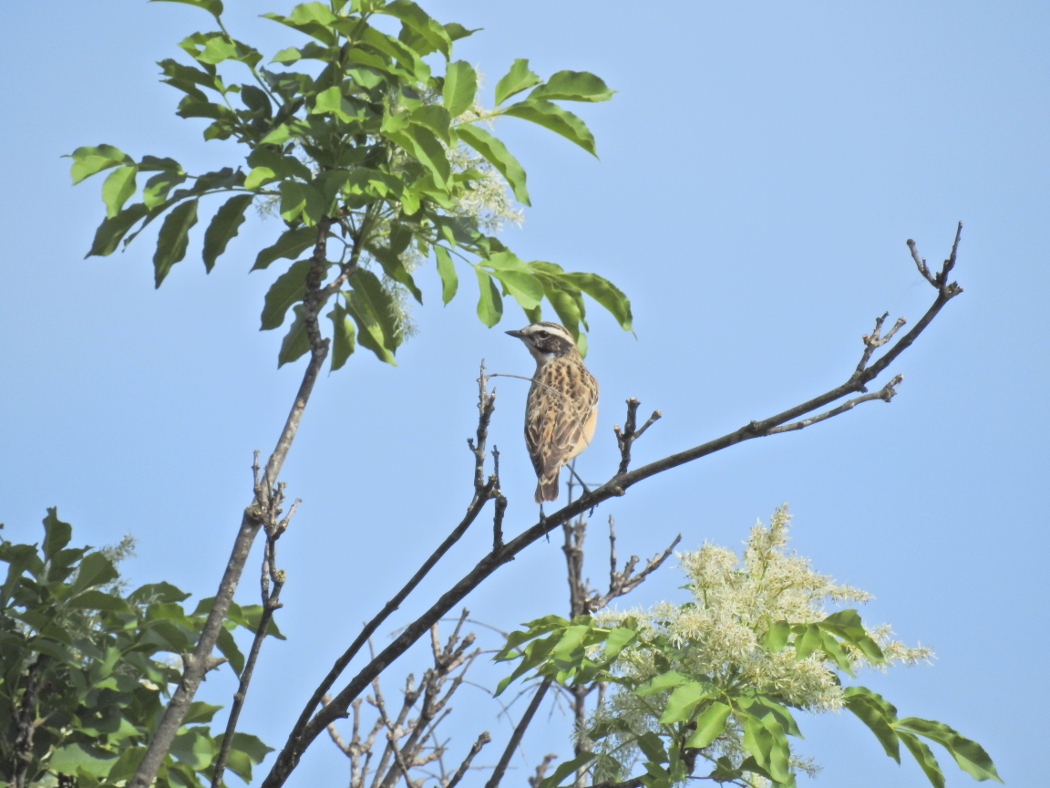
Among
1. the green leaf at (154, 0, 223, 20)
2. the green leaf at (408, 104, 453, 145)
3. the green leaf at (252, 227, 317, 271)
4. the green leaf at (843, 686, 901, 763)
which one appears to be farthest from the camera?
the green leaf at (252, 227, 317, 271)

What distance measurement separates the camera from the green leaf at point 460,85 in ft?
13.3

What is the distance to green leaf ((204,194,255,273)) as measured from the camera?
4504mm

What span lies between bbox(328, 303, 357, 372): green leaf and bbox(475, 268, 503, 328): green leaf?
78 centimetres

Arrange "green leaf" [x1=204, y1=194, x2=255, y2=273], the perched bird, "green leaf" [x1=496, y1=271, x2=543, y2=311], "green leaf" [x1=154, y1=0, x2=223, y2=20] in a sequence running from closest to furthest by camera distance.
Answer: "green leaf" [x1=154, y1=0, x2=223, y2=20], "green leaf" [x1=496, y1=271, x2=543, y2=311], "green leaf" [x1=204, y1=194, x2=255, y2=273], the perched bird

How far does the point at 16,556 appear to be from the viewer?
4.01 metres

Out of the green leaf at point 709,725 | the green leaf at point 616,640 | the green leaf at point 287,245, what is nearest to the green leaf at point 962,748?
the green leaf at point 709,725

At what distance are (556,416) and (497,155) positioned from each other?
281cm

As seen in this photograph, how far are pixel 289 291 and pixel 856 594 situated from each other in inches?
112

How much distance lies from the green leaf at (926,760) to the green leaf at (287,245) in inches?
127

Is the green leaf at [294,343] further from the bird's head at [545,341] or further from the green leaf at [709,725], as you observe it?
the bird's head at [545,341]

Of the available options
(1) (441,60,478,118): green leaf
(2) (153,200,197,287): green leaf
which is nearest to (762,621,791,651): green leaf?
(1) (441,60,478,118): green leaf

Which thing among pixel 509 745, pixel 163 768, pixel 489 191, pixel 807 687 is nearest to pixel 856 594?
pixel 807 687

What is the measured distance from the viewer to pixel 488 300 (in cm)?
442

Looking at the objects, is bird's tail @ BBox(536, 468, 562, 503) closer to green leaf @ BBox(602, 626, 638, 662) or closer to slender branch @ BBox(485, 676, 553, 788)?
→ slender branch @ BBox(485, 676, 553, 788)
